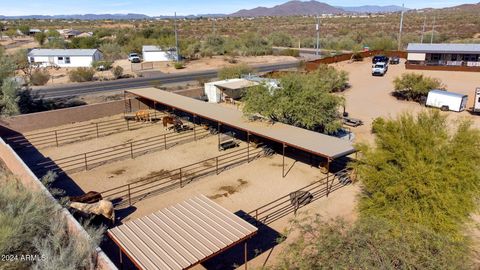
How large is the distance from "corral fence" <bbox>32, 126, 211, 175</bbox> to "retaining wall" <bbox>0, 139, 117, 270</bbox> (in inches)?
60.4

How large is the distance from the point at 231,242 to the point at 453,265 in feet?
20.3

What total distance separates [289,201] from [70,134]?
18.9 m

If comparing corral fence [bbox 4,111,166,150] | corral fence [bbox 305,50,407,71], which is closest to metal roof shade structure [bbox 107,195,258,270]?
corral fence [bbox 4,111,166,150]

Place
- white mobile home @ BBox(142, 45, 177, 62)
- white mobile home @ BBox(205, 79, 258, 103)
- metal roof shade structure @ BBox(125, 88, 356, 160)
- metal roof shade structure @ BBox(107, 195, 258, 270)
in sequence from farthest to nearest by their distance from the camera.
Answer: white mobile home @ BBox(142, 45, 177, 62) → white mobile home @ BBox(205, 79, 258, 103) → metal roof shade structure @ BBox(125, 88, 356, 160) → metal roof shade structure @ BBox(107, 195, 258, 270)

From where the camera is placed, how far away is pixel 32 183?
17.8 m

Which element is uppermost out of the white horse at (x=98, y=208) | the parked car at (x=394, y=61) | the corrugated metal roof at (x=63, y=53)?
the corrugated metal roof at (x=63, y=53)

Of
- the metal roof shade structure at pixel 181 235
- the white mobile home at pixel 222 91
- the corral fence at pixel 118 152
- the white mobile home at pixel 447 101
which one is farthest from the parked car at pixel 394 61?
the metal roof shade structure at pixel 181 235

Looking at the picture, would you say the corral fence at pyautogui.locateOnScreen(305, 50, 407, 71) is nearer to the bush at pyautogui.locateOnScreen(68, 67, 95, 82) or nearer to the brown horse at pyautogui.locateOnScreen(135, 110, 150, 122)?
the brown horse at pyautogui.locateOnScreen(135, 110, 150, 122)

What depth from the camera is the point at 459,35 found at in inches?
3981

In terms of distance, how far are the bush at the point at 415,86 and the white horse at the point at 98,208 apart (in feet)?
108

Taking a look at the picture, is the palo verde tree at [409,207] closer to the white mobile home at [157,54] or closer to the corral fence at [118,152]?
the corral fence at [118,152]

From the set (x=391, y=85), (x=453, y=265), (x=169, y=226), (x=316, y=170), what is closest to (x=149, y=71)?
(x=391, y=85)

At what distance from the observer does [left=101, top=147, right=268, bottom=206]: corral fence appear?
65.4 ft

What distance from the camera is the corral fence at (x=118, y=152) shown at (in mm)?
23711
